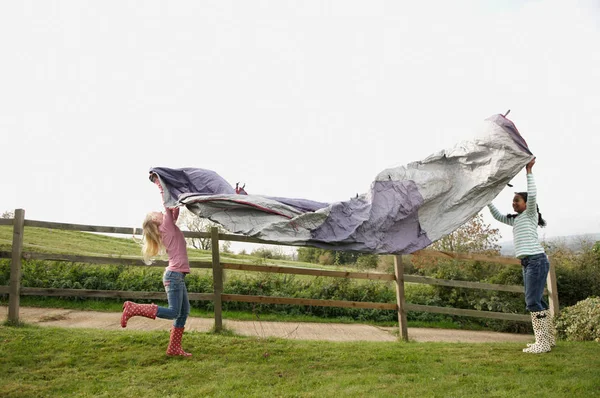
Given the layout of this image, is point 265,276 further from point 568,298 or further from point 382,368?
point 568,298

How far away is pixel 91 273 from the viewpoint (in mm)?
10984

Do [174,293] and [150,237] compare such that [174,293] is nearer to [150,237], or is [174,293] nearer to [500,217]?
[150,237]

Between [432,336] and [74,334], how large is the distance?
6156 mm

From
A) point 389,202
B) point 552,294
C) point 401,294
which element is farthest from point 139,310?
point 552,294

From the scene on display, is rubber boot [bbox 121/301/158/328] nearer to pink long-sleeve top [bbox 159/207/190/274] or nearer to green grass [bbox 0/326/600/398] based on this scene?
pink long-sleeve top [bbox 159/207/190/274]

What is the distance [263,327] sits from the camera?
357 inches

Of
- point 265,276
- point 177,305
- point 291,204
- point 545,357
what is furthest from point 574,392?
point 265,276

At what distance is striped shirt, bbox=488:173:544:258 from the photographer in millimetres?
6312

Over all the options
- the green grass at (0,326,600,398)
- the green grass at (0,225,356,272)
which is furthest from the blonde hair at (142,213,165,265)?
the green grass at (0,225,356,272)

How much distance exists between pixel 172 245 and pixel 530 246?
14.5 ft

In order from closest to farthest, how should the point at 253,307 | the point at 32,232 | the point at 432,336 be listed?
the point at 432,336
the point at 253,307
the point at 32,232

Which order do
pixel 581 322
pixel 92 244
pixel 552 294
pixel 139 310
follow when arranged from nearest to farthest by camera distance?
pixel 139 310 → pixel 581 322 → pixel 552 294 → pixel 92 244

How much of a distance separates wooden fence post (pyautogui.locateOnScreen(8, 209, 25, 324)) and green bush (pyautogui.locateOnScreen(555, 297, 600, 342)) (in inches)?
340

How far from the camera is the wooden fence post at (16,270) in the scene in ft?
23.7
